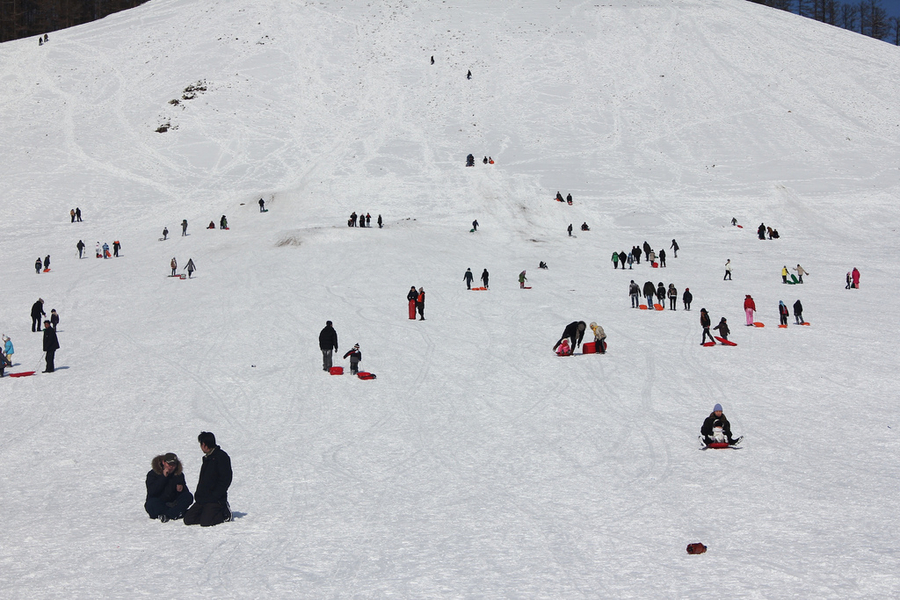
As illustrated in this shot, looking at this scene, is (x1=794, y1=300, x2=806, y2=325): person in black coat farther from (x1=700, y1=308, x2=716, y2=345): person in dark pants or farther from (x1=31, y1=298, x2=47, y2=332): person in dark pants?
(x1=31, y1=298, x2=47, y2=332): person in dark pants

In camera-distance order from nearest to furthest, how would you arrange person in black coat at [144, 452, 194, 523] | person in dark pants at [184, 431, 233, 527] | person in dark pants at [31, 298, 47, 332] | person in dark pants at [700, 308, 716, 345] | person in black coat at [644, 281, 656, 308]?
1. person in dark pants at [184, 431, 233, 527]
2. person in black coat at [144, 452, 194, 523]
3. person in dark pants at [700, 308, 716, 345]
4. person in dark pants at [31, 298, 47, 332]
5. person in black coat at [644, 281, 656, 308]

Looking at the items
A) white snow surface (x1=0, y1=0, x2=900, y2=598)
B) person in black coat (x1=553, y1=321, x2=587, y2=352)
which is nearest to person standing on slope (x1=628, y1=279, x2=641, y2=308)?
white snow surface (x1=0, y1=0, x2=900, y2=598)

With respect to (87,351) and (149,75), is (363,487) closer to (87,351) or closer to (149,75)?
(87,351)

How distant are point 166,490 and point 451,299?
63.4 ft

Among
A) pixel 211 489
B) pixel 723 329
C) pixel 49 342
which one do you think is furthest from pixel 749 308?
pixel 49 342

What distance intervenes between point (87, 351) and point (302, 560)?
50.3 feet

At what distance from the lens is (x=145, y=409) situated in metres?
14.9

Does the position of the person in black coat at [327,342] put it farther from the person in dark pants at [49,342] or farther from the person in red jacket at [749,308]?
the person in red jacket at [749,308]

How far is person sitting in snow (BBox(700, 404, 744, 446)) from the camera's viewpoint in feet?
39.1

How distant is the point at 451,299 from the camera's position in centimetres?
2758

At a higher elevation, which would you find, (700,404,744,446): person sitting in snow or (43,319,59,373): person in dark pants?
(43,319,59,373): person in dark pants

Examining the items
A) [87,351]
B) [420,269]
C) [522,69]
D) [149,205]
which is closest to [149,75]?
[149,205]

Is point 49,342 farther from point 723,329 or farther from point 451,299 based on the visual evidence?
point 723,329

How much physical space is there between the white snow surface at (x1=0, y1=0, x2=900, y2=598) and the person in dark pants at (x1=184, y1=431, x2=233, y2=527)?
0.72 feet
